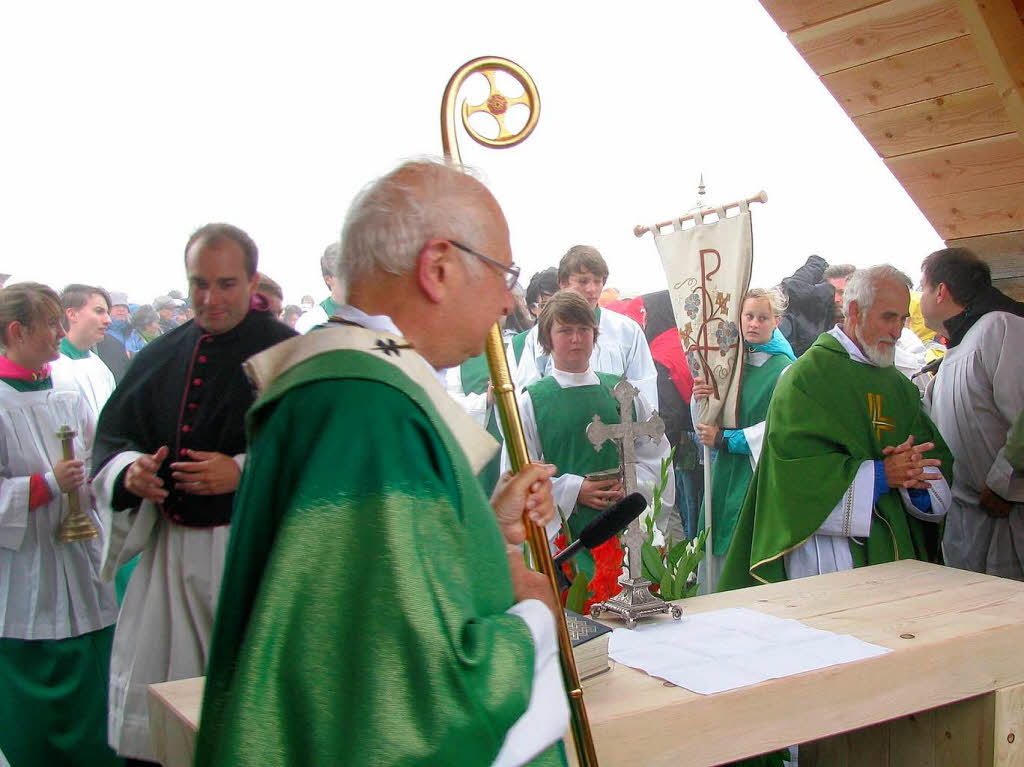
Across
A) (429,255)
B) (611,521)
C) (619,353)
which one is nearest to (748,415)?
(619,353)

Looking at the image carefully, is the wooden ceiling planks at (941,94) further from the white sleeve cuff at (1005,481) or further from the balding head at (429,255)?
the balding head at (429,255)

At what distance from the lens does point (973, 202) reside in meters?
4.54

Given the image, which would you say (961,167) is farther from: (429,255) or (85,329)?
(85,329)

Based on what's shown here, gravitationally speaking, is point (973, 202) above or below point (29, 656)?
above

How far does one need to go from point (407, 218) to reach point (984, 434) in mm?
3683

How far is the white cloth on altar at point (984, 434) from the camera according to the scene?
4.23 meters

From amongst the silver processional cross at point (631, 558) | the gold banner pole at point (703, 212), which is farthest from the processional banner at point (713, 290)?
the silver processional cross at point (631, 558)

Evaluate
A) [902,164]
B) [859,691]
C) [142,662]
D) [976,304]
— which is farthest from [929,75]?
[142,662]

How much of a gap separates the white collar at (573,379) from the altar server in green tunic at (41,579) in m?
1.90

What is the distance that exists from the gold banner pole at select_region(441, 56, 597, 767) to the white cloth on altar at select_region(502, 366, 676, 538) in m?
2.05

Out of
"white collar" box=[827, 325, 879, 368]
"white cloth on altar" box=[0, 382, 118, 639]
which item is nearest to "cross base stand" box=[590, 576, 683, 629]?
"white collar" box=[827, 325, 879, 368]

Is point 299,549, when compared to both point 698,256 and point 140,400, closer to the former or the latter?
point 140,400

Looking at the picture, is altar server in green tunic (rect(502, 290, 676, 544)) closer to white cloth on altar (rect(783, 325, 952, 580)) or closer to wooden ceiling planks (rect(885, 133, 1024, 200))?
white cloth on altar (rect(783, 325, 952, 580))

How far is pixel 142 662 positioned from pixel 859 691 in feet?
6.22
